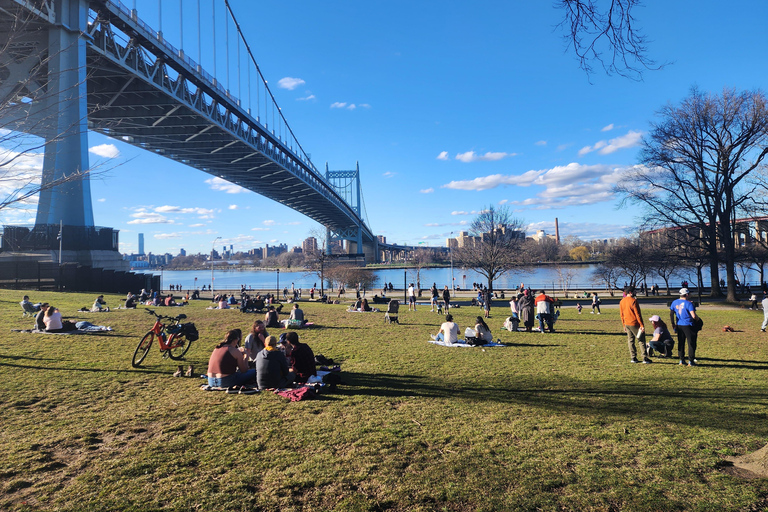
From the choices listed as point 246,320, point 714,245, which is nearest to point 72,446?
point 246,320

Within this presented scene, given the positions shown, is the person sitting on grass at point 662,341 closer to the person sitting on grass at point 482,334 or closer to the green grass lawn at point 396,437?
the green grass lawn at point 396,437

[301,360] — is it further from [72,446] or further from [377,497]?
[377,497]

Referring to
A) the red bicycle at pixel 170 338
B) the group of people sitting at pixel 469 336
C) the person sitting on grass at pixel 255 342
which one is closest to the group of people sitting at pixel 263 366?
the person sitting on grass at pixel 255 342

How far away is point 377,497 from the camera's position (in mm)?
2840

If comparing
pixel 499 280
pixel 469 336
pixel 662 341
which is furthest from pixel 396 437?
pixel 499 280

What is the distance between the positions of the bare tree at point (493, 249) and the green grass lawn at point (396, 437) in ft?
79.7

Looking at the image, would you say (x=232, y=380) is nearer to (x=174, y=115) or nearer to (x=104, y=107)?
(x=104, y=107)

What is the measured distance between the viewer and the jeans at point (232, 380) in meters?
5.50

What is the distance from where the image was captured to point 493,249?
3209cm

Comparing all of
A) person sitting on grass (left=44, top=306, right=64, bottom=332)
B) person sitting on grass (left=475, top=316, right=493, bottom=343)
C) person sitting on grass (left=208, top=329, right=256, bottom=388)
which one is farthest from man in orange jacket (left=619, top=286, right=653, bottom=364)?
person sitting on grass (left=44, top=306, right=64, bottom=332)

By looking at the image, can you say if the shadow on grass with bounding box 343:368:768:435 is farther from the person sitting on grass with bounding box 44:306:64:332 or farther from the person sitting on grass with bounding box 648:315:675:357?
the person sitting on grass with bounding box 44:306:64:332

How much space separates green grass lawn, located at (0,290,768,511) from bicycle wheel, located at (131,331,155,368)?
0.19 metres

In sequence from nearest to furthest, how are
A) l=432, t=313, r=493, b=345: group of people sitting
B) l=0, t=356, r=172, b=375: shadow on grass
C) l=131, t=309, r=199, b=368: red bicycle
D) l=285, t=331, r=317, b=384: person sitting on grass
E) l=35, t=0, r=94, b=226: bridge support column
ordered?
1. l=285, t=331, r=317, b=384: person sitting on grass
2. l=0, t=356, r=172, b=375: shadow on grass
3. l=131, t=309, r=199, b=368: red bicycle
4. l=432, t=313, r=493, b=345: group of people sitting
5. l=35, t=0, r=94, b=226: bridge support column

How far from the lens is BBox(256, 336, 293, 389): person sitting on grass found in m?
5.41
